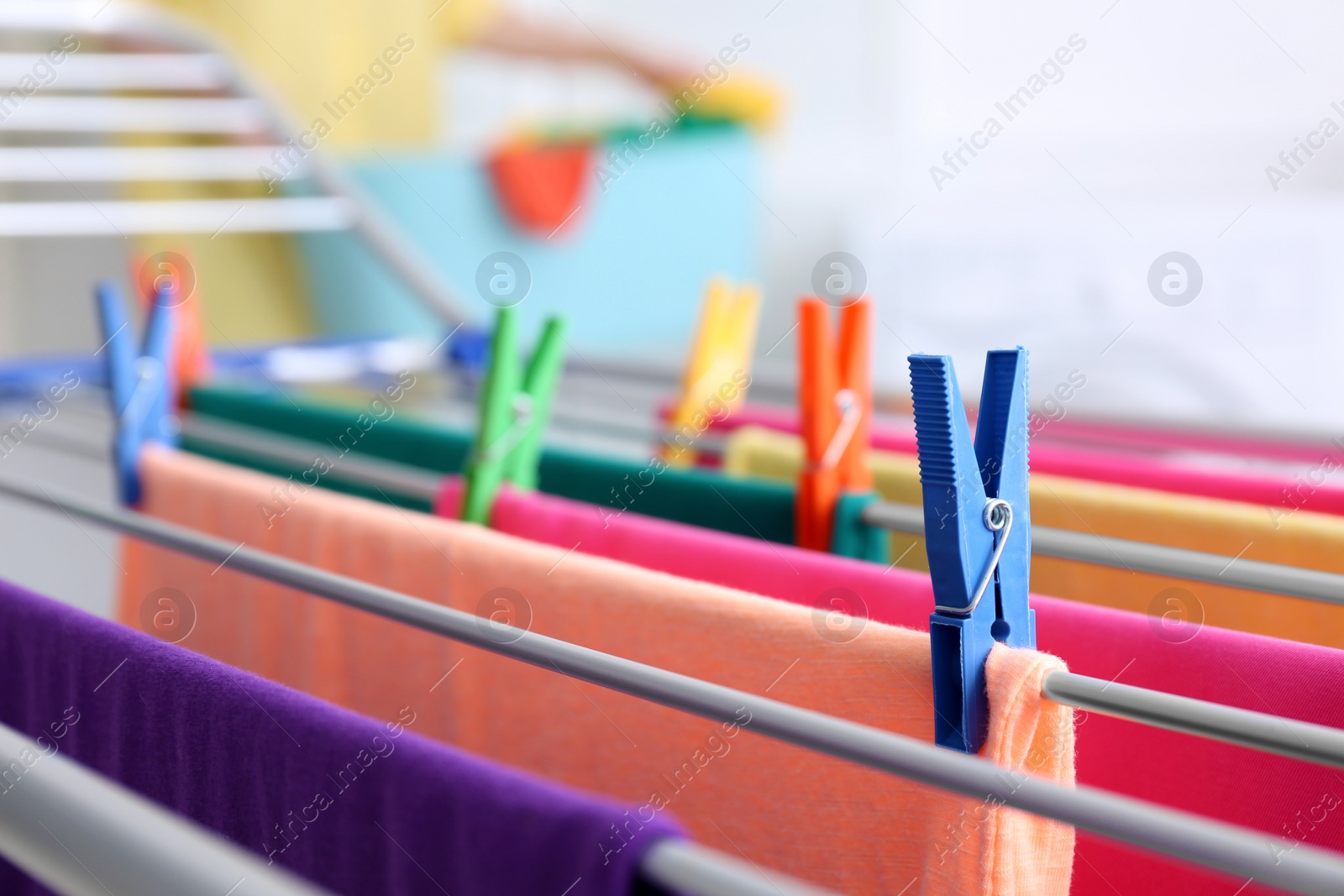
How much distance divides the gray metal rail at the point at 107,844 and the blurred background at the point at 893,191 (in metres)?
1.09

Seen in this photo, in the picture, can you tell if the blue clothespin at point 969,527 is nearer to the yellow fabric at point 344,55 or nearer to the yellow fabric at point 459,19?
the yellow fabric at point 344,55

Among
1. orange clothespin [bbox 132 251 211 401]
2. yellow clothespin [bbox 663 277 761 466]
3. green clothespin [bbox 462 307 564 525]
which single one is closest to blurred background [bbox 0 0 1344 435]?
orange clothespin [bbox 132 251 211 401]

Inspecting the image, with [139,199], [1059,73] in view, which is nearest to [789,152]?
[1059,73]

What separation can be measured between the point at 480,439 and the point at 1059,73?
178cm

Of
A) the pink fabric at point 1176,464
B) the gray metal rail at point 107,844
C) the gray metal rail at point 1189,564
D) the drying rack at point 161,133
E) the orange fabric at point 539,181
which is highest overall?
the orange fabric at point 539,181

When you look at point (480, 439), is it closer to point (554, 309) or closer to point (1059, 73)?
point (554, 309)

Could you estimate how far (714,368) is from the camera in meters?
0.85

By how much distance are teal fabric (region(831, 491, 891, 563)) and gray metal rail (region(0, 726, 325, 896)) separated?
37 centimetres

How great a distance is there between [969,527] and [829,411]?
0.82ft

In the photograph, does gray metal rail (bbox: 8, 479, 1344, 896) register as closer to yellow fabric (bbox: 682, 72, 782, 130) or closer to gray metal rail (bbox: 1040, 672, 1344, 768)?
gray metal rail (bbox: 1040, 672, 1344, 768)

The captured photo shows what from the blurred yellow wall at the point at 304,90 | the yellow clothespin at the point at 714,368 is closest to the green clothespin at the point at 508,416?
the yellow clothespin at the point at 714,368

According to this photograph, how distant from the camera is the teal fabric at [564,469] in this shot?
0.66 metres

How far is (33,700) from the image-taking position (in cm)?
49

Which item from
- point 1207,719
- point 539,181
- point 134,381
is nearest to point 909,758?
point 1207,719
